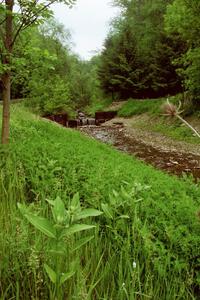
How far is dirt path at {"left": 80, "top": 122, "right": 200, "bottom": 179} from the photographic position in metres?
12.0

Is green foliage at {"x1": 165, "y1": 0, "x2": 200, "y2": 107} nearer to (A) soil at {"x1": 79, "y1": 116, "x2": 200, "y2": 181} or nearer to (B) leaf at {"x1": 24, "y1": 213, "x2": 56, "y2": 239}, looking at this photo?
(A) soil at {"x1": 79, "y1": 116, "x2": 200, "y2": 181}

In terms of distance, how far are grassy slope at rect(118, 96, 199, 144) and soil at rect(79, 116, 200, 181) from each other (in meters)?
0.59

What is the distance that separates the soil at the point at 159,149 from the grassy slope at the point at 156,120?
0.59m

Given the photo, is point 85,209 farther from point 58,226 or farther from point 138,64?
point 138,64

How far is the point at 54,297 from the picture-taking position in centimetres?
212

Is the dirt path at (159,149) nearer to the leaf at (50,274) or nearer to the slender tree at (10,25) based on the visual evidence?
the slender tree at (10,25)

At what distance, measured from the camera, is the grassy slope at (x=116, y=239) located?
2277mm

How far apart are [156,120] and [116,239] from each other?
22.3 m

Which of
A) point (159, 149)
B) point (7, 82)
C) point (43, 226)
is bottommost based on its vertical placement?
point (159, 149)

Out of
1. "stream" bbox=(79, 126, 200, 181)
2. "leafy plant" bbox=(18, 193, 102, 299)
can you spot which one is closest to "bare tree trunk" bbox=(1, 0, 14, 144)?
"leafy plant" bbox=(18, 193, 102, 299)

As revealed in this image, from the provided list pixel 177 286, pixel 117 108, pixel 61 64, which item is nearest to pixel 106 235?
pixel 177 286

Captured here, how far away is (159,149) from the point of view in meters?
15.8

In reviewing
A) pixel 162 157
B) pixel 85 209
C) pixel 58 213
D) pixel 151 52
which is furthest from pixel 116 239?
pixel 151 52

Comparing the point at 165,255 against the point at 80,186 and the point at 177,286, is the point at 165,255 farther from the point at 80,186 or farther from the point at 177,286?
the point at 80,186
